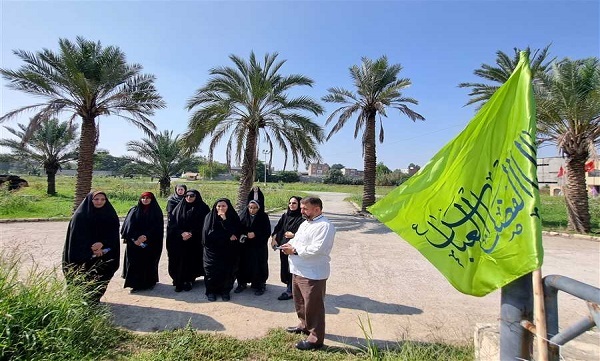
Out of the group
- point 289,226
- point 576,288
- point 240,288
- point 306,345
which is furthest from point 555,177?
point 576,288

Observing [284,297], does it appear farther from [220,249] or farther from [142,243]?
[142,243]

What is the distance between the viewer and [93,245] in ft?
13.3

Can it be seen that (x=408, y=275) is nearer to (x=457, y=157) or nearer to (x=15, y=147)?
(x=457, y=157)

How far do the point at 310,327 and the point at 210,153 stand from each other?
10.1 metres

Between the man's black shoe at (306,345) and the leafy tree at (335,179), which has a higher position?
the leafy tree at (335,179)

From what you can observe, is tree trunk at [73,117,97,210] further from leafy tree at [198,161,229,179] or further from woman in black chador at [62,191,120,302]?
woman in black chador at [62,191,120,302]

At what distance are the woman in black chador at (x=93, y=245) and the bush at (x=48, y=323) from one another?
46cm

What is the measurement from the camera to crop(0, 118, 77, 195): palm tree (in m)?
19.5

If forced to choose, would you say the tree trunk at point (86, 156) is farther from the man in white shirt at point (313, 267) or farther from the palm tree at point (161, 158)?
the man in white shirt at point (313, 267)

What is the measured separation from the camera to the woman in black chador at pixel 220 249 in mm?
4590

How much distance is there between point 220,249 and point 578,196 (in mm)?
12681

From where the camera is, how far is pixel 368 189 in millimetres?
15414

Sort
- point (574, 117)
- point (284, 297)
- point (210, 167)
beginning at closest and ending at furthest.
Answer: point (284, 297)
point (574, 117)
point (210, 167)

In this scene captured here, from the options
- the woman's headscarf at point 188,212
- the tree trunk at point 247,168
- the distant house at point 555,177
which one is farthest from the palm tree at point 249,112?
the distant house at point 555,177
